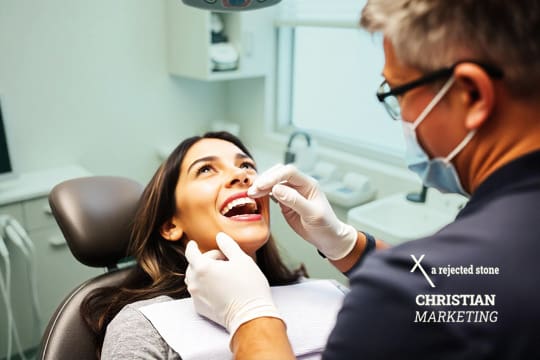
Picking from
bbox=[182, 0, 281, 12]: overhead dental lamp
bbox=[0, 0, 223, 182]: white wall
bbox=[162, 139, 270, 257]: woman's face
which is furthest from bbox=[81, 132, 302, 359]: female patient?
bbox=[0, 0, 223, 182]: white wall

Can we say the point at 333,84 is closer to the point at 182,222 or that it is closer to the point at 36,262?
the point at 182,222

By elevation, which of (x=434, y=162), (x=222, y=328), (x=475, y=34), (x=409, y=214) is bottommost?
(x=409, y=214)

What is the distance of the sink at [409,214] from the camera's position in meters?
2.01

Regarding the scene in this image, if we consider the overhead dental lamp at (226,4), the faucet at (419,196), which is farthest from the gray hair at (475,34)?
the faucet at (419,196)

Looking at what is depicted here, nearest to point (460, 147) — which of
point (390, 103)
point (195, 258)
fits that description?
point (390, 103)

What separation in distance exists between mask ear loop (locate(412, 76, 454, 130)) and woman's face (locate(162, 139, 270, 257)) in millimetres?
657

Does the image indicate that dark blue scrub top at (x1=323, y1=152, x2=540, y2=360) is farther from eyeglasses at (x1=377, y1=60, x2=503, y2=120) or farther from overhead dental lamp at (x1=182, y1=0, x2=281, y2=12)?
overhead dental lamp at (x1=182, y1=0, x2=281, y2=12)

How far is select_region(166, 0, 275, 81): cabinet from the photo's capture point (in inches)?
104

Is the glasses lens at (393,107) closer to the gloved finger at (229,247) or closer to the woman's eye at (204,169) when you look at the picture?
the gloved finger at (229,247)

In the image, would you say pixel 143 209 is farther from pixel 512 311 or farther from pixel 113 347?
pixel 512 311

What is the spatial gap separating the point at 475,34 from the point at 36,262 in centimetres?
214

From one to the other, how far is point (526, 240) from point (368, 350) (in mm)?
275

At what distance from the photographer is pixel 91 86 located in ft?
8.68

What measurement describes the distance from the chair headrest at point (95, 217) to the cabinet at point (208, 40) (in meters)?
1.32
